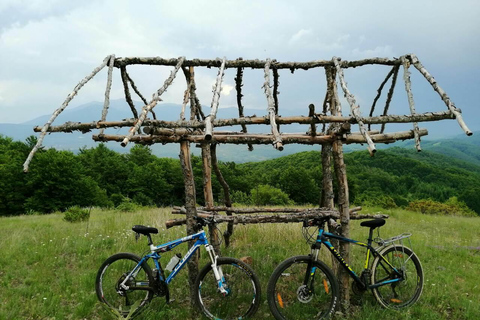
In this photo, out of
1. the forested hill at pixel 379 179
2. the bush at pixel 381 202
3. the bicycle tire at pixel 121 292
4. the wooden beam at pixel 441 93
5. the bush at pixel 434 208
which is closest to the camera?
the wooden beam at pixel 441 93

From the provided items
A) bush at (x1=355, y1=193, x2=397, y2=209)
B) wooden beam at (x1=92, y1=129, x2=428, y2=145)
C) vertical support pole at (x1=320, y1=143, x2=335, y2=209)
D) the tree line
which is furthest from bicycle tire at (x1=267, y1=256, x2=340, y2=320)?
bush at (x1=355, y1=193, x2=397, y2=209)

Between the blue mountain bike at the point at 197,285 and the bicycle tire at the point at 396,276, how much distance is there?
2.10m

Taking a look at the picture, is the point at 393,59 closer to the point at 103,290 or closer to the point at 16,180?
the point at 103,290

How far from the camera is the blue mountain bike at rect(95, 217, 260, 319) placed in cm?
463

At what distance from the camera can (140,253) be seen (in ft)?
24.7

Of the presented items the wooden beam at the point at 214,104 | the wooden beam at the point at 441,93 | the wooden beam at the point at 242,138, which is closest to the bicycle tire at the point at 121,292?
the wooden beam at the point at 242,138

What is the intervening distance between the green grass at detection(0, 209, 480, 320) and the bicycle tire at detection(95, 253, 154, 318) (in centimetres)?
16

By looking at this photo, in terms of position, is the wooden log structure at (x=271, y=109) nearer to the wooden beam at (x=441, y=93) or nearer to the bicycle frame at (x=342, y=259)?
the bicycle frame at (x=342, y=259)

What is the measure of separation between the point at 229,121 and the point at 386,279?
12.1 feet

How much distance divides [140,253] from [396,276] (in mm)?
5566

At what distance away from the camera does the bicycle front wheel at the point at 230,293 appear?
4.54m

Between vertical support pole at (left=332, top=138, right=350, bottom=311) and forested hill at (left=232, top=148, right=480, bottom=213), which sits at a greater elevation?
vertical support pole at (left=332, top=138, right=350, bottom=311)

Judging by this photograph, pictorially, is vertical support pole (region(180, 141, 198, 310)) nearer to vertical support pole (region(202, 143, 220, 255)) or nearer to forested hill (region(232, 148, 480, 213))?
vertical support pole (region(202, 143, 220, 255))

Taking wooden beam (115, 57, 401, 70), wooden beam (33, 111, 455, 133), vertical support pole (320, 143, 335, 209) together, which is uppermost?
wooden beam (115, 57, 401, 70)
